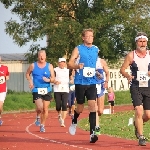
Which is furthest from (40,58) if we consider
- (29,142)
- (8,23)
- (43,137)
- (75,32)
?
(8,23)

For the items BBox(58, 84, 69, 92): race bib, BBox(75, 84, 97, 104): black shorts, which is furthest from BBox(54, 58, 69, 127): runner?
BBox(75, 84, 97, 104): black shorts

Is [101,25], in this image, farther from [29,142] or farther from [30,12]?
[29,142]

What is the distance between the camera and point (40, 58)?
715 inches

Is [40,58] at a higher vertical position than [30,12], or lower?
lower

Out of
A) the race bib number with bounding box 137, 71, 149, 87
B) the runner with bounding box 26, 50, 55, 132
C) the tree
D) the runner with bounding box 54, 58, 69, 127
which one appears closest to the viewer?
the race bib number with bounding box 137, 71, 149, 87

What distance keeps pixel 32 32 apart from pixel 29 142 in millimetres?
49310

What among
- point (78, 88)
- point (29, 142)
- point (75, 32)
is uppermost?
point (75, 32)

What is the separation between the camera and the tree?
6200cm

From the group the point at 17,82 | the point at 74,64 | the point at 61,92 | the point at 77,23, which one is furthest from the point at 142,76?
the point at 17,82

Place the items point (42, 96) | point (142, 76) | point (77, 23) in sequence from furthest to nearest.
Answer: point (77, 23) → point (42, 96) → point (142, 76)

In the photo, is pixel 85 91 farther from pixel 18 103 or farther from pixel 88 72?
pixel 18 103

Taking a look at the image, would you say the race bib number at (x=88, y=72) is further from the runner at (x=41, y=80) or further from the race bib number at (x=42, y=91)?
the race bib number at (x=42, y=91)

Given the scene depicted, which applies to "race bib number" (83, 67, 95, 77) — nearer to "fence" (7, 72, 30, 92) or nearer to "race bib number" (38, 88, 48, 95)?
"race bib number" (38, 88, 48, 95)

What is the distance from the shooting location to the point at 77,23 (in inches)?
2430
